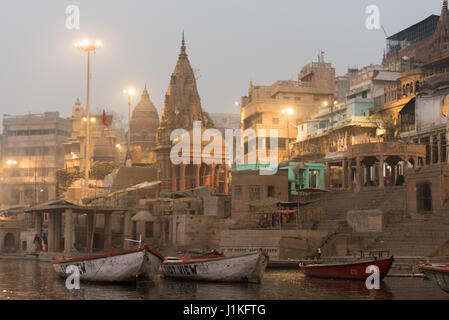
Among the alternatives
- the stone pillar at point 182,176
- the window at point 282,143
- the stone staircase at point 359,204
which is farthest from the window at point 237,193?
the window at point 282,143

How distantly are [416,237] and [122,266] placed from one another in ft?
48.4

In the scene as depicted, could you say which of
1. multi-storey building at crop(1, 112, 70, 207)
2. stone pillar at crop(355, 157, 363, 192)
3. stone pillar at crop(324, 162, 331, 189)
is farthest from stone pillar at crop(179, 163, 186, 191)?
multi-storey building at crop(1, 112, 70, 207)

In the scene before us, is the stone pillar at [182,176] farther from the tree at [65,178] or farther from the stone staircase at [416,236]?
the stone staircase at [416,236]

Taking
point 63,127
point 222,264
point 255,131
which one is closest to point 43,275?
point 222,264

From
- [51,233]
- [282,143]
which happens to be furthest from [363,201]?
[282,143]

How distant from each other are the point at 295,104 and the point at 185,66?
18.7 meters

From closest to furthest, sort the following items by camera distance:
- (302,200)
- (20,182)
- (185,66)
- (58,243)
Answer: (302,200) → (58,243) → (185,66) → (20,182)

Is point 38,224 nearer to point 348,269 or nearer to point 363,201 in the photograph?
point 363,201

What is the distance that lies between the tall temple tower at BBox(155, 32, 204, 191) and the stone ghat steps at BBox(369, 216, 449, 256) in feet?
92.7

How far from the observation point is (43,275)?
34.7m

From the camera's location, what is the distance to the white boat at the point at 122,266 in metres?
28.2

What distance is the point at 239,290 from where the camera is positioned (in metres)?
26.1

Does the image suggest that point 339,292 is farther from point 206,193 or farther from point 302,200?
point 206,193

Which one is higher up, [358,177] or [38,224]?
[358,177]
